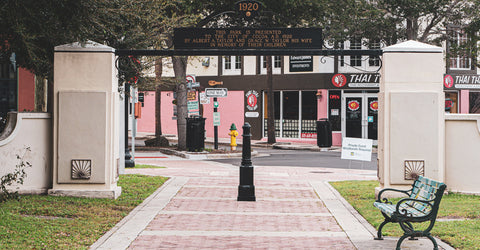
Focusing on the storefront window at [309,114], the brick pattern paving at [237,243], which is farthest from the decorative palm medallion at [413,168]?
the storefront window at [309,114]

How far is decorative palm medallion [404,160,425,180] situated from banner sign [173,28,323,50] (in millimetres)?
2782

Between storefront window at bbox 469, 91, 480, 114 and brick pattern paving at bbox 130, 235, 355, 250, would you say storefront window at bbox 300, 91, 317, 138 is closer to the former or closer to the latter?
storefront window at bbox 469, 91, 480, 114

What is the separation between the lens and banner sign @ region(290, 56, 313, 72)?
1296 inches

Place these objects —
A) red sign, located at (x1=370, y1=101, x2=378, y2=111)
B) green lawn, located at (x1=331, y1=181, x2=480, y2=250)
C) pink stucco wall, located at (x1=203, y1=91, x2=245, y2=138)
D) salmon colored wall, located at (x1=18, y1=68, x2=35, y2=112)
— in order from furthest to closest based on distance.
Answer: pink stucco wall, located at (x1=203, y1=91, x2=245, y2=138)
red sign, located at (x1=370, y1=101, x2=378, y2=111)
salmon colored wall, located at (x1=18, y1=68, x2=35, y2=112)
green lawn, located at (x1=331, y1=181, x2=480, y2=250)

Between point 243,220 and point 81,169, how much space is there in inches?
144

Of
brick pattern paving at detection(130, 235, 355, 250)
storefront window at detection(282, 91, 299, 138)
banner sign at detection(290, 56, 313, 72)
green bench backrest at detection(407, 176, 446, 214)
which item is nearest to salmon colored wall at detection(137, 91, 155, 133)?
storefront window at detection(282, 91, 299, 138)

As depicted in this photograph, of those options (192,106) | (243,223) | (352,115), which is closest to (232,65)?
(352,115)

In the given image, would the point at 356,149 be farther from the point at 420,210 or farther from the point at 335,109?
the point at 335,109

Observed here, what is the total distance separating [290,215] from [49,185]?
4.78 meters

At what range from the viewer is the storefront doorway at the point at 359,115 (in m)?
31.8

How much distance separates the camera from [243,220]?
9406mm

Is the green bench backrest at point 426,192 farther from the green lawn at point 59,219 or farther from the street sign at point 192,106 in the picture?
the street sign at point 192,106

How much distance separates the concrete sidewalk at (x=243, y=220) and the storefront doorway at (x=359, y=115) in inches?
679

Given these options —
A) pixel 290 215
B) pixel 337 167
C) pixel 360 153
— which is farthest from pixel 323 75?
pixel 290 215
